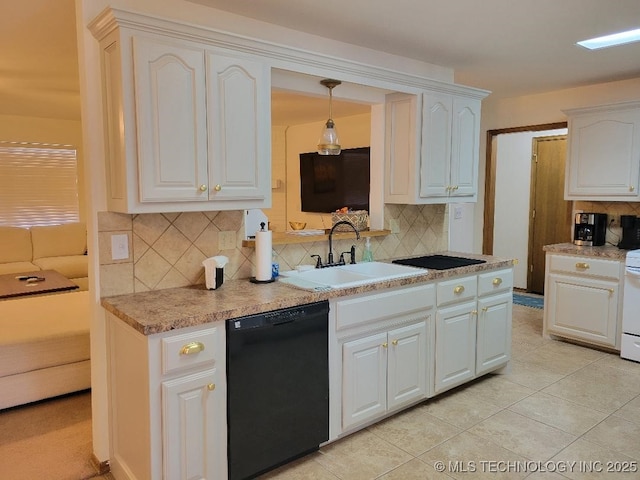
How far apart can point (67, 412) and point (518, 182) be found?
5636 millimetres

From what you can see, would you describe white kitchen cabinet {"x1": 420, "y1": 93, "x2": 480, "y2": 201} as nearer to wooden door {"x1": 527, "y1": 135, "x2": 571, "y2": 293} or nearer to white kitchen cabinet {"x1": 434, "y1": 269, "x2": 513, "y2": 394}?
white kitchen cabinet {"x1": 434, "y1": 269, "x2": 513, "y2": 394}

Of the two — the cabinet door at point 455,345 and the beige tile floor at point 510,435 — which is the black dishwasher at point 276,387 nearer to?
the beige tile floor at point 510,435

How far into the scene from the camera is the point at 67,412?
3047mm

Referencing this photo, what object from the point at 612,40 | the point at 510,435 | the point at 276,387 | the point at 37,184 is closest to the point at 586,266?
the point at 612,40

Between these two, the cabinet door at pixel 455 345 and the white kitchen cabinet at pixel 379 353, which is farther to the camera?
the cabinet door at pixel 455 345

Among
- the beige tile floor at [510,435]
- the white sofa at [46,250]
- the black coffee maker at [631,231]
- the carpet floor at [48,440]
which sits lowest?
the carpet floor at [48,440]

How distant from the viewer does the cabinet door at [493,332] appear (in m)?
3.31

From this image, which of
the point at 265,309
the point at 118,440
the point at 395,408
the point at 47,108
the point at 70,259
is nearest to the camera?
the point at 265,309

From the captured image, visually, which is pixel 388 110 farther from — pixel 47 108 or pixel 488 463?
pixel 47 108

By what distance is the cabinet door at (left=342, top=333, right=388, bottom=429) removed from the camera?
2.56 metres

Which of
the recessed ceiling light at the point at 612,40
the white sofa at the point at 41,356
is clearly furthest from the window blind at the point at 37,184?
the recessed ceiling light at the point at 612,40

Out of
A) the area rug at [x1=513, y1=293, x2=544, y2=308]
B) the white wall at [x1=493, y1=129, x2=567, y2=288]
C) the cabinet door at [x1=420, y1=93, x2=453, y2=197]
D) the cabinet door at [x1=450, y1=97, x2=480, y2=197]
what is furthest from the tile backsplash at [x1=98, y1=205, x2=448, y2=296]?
the white wall at [x1=493, y1=129, x2=567, y2=288]

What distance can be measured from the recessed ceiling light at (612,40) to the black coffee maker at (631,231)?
5.36 ft

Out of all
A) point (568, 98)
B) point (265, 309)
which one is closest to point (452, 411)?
point (265, 309)
